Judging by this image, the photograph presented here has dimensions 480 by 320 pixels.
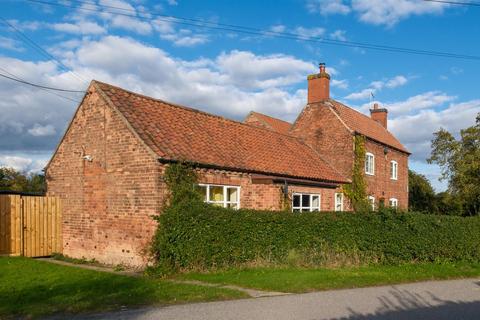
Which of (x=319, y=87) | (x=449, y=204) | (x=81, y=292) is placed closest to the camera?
(x=81, y=292)

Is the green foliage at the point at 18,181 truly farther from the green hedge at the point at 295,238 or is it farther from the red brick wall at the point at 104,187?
the green hedge at the point at 295,238

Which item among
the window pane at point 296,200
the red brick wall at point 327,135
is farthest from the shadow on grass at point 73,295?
the red brick wall at point 327,135

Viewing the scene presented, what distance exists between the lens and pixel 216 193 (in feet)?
51.5

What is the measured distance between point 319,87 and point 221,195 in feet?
42.1

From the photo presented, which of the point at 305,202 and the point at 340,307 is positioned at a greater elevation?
the point at 305,202

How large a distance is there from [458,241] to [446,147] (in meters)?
16.1

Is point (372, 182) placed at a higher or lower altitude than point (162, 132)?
lower

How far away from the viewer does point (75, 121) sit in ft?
53.9

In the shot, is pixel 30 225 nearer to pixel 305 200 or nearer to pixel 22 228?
pixel 22 228

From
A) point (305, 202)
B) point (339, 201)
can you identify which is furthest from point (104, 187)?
point (339, 201)

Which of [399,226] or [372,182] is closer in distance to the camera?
[399,226]

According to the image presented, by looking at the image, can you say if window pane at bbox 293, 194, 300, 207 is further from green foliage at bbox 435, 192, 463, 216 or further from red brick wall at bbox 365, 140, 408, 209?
green foliage at bbox 435, 192, 463, 216

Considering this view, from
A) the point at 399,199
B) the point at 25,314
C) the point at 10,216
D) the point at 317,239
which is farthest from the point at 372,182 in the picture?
the point at 25,314

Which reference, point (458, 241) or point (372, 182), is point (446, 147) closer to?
point (372, 182)
